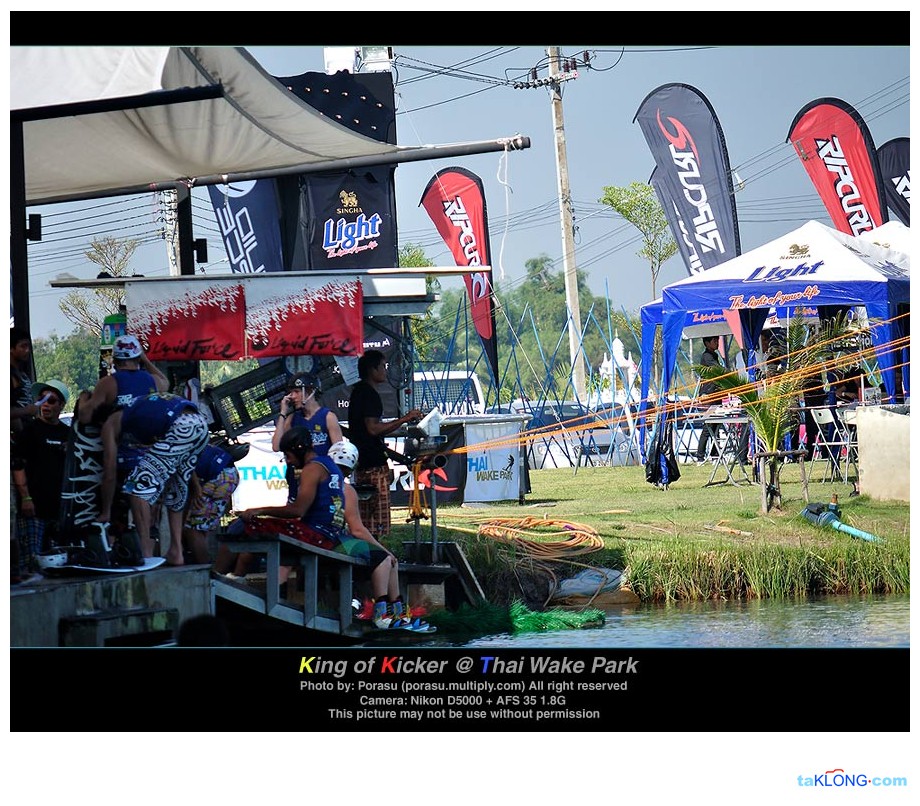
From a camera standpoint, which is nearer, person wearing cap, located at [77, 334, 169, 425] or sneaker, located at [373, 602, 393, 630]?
person wearing cap, located at [77, 334, 169, 425]

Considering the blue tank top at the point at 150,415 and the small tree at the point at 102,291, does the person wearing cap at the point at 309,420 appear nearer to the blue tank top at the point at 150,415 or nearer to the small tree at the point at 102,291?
the blue tank top at the point at 150,415

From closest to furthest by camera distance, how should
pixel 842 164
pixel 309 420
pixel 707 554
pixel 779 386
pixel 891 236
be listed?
1. pixel 309 420
2. pixel 707 554
3. pixel 779 386
4. pixel 842 164
5. pixel 891 236

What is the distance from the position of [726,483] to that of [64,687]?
7.73 meters

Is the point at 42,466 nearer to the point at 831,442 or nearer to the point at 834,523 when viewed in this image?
the point at 834,523

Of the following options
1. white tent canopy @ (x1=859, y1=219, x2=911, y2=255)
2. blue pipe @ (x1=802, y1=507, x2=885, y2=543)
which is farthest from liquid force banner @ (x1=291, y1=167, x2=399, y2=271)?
white tent canopy @ (x1=859, y1=219, x2=911, y2=255)

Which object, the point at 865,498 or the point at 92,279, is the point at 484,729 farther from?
the point at 865,498

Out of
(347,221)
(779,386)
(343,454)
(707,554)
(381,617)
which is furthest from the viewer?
(347,221)

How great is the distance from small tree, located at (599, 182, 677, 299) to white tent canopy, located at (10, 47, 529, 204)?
523cm

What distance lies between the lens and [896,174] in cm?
1138

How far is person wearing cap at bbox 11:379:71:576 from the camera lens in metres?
6.50

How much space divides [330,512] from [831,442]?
5463 mm

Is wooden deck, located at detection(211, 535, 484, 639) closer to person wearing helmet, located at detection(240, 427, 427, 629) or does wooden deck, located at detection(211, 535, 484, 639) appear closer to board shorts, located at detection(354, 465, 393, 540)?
person wearing helmet, located at detection(240, 427, 427, 629)

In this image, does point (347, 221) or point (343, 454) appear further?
point (347, 221)

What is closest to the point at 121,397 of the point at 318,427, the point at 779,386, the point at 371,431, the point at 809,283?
the point at 318,427
